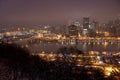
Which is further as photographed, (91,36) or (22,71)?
(91,36)

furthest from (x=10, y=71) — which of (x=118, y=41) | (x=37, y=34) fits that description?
(x=37, y=34)

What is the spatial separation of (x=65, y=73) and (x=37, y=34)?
20680 millimetres

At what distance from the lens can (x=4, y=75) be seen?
151 inches

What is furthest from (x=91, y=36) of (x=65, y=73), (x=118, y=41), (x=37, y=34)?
(x=65, y=73)

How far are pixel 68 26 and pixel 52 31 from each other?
141 inches

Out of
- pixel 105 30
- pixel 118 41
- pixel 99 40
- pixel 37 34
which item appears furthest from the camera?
pixel 37 34

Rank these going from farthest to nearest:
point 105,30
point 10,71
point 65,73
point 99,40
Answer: point 105,30
point 99,40
point 65,73
point 10,71

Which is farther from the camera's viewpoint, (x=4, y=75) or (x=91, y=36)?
(x=91, y=36)

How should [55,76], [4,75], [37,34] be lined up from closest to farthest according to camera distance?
[4,75]
[55,76]
[37,34]

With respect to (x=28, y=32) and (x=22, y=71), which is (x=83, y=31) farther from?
(x=22, y=71)

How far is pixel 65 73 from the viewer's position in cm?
486

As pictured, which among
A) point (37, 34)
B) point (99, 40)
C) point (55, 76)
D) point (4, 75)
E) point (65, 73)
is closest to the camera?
point (4, 75)

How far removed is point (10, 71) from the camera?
13.5 feet

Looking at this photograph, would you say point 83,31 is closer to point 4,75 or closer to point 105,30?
point 105,30
